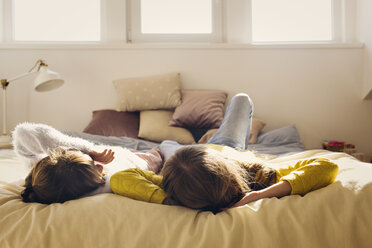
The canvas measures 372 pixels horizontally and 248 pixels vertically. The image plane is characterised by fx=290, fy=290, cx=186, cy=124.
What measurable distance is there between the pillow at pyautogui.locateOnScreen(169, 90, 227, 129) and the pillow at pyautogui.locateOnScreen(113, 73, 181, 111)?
12cm

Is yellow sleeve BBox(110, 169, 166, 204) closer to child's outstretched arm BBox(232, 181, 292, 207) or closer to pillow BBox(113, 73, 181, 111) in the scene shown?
child's outstretched arm BBox(232, 181, 292, 207)

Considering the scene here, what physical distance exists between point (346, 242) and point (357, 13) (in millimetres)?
2687

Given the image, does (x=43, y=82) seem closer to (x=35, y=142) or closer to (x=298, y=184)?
(x=35, y=142)

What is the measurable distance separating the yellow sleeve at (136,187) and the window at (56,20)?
88.0 inches

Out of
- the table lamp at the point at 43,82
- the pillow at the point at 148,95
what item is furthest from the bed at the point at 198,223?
the pillow at the point at 148,95

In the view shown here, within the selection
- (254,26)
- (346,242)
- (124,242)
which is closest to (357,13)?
(254,26)

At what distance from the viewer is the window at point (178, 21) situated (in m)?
2.78

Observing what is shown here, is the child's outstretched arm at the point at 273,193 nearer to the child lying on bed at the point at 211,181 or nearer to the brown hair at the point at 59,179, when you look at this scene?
the child lying on bed at the point at 211,181

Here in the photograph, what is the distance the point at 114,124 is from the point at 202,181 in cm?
167

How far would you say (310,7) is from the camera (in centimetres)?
280

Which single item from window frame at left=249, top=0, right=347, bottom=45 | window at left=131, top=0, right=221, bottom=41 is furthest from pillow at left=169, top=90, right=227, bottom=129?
window frame at left=249, top=0, right=347, bottom=45

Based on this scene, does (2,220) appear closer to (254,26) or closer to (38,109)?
(38,109)

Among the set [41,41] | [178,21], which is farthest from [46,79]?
[178,21]

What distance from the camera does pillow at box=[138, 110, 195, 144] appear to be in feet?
7.26
